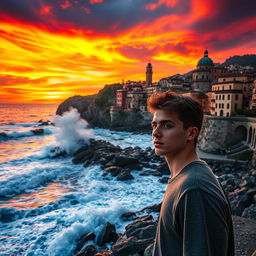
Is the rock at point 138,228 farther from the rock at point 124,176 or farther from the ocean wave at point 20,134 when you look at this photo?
the ocean wave at point 20,134

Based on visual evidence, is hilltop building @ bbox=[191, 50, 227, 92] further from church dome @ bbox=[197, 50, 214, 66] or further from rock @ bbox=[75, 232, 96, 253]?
rock @ bbox=[75, 232, 96, 253]

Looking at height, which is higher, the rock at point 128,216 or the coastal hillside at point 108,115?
the coastal hillside at point 108,115

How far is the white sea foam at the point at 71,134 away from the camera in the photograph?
107 ft

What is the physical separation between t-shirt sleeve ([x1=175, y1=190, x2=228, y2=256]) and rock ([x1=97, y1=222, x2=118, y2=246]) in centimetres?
1056

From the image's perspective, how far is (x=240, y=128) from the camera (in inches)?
1189

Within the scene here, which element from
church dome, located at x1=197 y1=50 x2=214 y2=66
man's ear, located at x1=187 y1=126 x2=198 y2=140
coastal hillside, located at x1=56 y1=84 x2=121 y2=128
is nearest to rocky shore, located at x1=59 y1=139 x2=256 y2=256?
man's ear, located at x1=187 y1=126 x2=198 y2=140

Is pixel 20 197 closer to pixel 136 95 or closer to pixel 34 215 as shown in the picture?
pixel 34 215

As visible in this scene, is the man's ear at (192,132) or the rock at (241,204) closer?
the man's ear at (192,132)

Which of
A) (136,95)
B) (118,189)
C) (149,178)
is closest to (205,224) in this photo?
(118,189)

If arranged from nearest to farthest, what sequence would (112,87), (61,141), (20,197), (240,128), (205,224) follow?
(205,224) < (20,197) < (240,128) < (61,141) < (112,87)

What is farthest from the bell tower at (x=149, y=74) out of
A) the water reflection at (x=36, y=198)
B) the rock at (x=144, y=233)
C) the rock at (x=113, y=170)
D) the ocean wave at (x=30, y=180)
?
the rock at (x=144, y=233)

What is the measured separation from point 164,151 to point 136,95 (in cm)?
6405

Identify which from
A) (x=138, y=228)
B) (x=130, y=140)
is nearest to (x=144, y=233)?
(x=138, y=228)

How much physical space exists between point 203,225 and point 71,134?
35.3 meters
